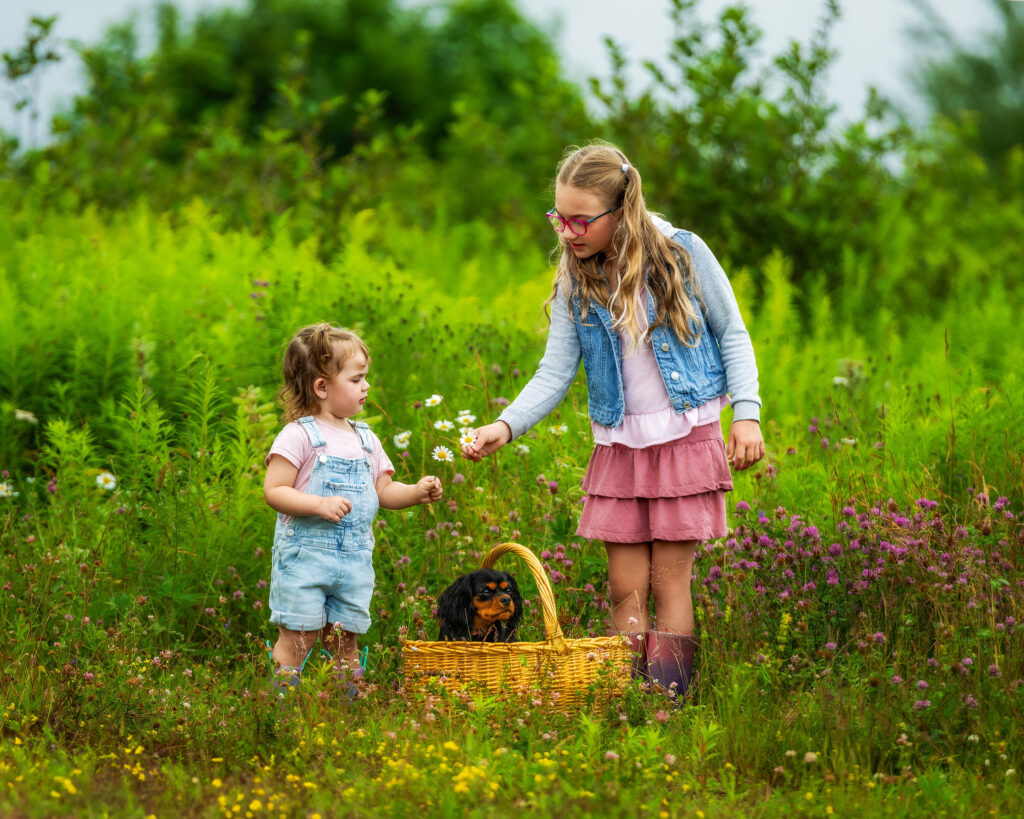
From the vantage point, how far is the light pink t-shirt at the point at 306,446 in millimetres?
3838

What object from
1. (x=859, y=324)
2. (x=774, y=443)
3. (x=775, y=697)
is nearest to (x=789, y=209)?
(x=859, y=324)

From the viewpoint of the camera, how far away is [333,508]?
145 inches

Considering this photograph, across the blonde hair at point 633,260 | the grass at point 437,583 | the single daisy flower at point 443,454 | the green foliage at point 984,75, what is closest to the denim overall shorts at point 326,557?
the grass at point 437,583

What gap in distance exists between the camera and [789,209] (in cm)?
957

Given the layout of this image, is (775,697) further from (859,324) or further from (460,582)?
(859,324)

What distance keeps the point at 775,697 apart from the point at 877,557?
77cm

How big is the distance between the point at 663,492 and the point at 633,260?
2.69 ft

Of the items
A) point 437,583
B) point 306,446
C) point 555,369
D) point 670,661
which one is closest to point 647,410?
point 555,369

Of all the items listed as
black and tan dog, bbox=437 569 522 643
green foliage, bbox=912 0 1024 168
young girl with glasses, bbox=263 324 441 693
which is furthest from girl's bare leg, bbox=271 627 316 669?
green foliage, bbox=912 0 1024 168

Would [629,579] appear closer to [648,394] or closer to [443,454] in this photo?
[648,394]

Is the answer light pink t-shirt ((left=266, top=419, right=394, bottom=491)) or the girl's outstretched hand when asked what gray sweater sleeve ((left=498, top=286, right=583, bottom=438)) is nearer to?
the girl's outstretched hand

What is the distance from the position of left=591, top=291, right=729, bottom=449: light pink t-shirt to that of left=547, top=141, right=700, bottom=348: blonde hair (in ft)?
0.20

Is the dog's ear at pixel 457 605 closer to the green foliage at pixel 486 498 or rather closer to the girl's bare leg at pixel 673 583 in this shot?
the green foliage at pixel 486 498

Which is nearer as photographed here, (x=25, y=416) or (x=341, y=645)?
(x=341, y=645)
